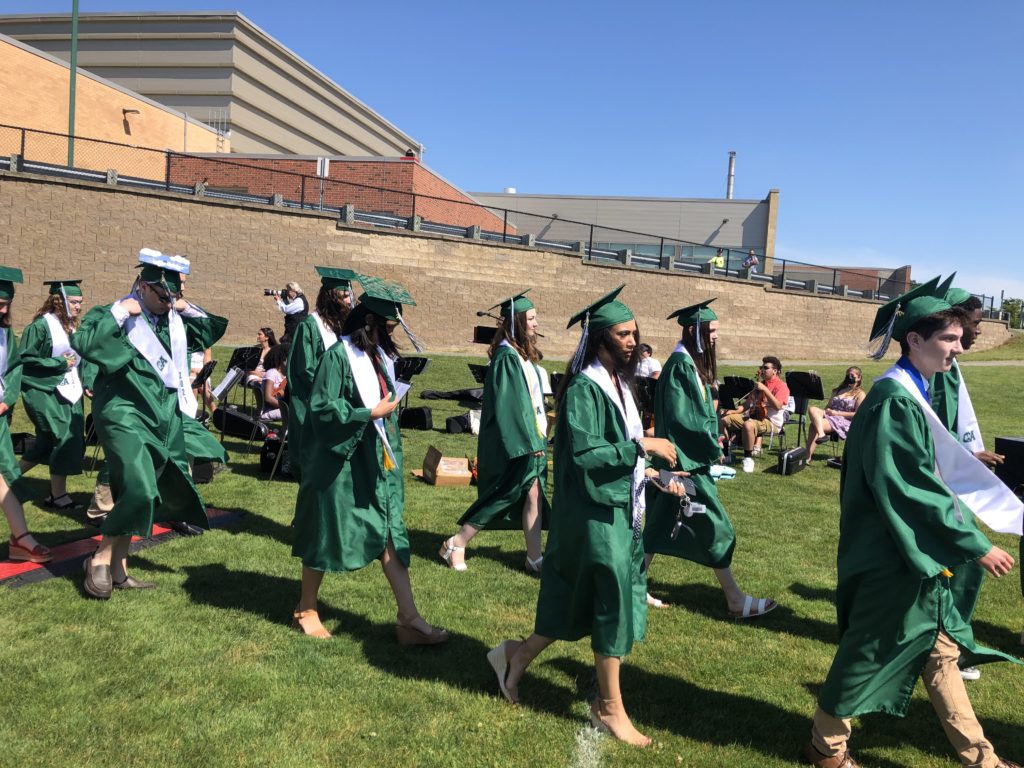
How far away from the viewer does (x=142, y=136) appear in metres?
37.1

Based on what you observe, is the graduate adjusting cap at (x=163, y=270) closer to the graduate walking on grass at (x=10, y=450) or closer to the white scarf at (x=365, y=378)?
the graduate walking on grass at (x=10, y=450)

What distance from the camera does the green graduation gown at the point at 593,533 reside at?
343 centimetres

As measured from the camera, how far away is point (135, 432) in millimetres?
4922

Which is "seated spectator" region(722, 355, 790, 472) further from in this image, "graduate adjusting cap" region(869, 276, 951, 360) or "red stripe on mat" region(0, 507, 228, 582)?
"graduate adjusting cap" region(869, 276, 951, 360)

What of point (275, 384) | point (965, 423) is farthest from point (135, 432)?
point (275, 384)

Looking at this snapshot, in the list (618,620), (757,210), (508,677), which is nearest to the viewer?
(618,620)

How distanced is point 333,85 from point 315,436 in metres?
57.0

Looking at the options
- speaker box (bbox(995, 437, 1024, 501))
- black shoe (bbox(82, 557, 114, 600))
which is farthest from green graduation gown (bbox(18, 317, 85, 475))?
speaker box (bbox(995, 437, 1024, 501))

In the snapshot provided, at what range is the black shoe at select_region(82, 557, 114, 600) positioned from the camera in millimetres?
4863

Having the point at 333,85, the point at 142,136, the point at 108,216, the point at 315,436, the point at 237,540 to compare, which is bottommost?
the point at 237,540

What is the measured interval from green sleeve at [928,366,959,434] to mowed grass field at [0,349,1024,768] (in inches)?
54.3

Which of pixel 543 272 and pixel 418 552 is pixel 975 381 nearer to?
pixel 543 272

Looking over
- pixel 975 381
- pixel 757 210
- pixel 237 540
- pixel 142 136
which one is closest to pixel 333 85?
pixel 142 136

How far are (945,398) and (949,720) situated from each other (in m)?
1.75
